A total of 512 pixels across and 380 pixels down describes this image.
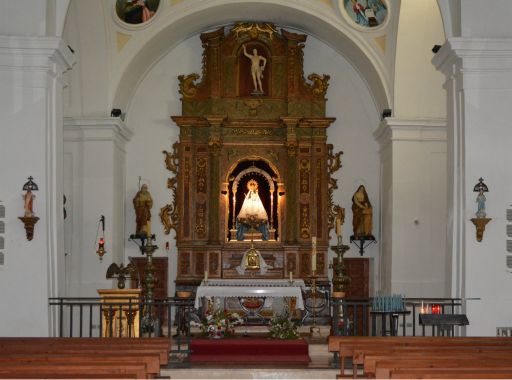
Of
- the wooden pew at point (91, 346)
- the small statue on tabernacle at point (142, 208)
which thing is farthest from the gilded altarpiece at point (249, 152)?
the wooden pew at point (91, 346)

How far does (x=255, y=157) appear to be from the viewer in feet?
66.7

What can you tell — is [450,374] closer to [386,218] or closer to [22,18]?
[22,18]

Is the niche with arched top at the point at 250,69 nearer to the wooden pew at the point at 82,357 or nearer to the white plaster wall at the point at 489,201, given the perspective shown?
the white plaster wall at the point at 489,201

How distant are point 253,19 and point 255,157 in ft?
9.93

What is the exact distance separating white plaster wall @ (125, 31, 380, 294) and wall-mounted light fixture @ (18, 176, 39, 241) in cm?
739

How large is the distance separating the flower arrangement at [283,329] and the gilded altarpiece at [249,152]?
19.3 ft

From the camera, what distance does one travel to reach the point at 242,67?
809 inches

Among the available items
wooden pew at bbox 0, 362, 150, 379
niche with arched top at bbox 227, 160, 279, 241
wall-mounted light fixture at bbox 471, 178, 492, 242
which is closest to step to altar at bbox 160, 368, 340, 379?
wall-mounted light fixture at bbox 471, 178, 492, 242

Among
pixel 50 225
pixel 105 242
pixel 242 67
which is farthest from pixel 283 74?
pixel 50 225

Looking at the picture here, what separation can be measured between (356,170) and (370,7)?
375 centimetres

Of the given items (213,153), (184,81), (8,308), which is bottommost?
(8,308)

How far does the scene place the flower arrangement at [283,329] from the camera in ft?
45.9

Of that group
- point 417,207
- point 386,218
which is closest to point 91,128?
point 386,218

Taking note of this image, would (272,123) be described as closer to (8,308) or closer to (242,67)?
(242,67)
